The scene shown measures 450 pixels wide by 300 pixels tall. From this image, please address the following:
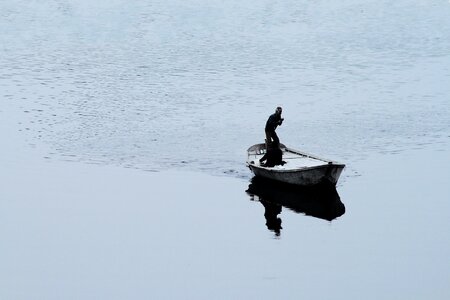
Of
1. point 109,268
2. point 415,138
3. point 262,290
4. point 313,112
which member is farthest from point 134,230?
point 313,112

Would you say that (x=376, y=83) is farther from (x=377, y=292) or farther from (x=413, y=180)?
(x=377, y=292)

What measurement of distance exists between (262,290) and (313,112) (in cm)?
2806

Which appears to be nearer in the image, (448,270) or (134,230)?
(448,270)

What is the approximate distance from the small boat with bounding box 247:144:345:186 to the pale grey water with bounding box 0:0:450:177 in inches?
89.5

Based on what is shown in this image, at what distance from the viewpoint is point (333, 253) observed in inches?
1138

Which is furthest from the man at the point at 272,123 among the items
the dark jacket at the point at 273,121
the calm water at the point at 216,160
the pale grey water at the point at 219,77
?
the pale grey water at the point at 219,77

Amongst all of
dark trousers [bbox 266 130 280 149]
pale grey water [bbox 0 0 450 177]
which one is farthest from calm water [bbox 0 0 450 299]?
dark trousers [bbox 266 130 280 149]

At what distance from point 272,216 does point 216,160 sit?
8.53 metres

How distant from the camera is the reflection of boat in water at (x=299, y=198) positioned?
33781 mm

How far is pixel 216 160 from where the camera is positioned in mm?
41250

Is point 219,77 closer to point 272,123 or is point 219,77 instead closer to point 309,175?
point 272,123

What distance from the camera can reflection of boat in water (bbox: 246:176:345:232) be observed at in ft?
111

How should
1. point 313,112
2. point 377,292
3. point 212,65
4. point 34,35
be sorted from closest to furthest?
1. point 377,292
2. point 313,112
3. point 212,65
4. point 34,35

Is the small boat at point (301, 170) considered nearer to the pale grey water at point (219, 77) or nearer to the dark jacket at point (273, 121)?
the dark jacket at point (273, 121)
